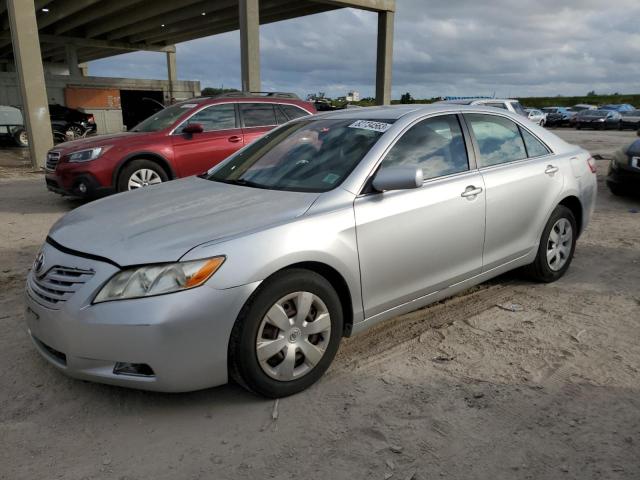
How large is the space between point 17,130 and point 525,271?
63.5 feet

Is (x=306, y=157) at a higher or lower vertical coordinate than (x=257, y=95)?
lower

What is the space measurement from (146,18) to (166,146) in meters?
20.4

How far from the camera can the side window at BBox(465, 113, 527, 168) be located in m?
3.96

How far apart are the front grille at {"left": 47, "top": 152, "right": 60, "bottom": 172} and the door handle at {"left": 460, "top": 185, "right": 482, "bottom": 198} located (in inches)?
260

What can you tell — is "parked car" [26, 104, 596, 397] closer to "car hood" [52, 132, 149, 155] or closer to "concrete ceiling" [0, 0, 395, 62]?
"car hood" [52, 132, 149, 155]

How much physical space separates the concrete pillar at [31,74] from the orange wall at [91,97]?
15.5 meters

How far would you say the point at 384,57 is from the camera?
19766 mm

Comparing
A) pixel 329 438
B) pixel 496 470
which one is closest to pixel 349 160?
pixel 329 438

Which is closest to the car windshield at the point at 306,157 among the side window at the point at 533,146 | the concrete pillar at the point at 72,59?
the side window at the point at 533,146

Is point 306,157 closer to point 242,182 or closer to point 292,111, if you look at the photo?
point 242,182

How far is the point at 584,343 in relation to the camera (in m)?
3.51

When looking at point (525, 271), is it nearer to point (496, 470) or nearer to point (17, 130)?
point (496, 470)

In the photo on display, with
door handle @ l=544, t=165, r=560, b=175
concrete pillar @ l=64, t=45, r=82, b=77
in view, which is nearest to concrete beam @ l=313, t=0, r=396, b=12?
door handle @ l=544, t=165, r=560, b=175

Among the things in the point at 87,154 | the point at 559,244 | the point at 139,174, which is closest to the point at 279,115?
the point at 139,174
